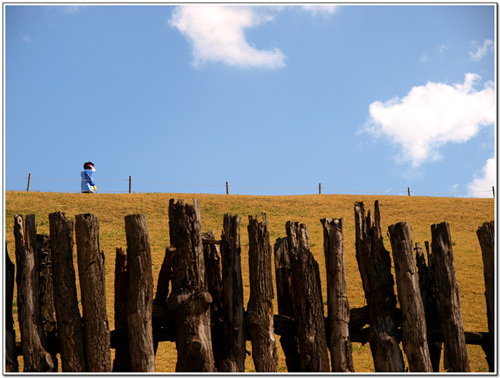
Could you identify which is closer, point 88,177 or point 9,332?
point 9,332

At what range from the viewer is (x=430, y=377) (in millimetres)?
4531

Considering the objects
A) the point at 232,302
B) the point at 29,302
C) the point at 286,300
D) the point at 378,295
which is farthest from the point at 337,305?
the point at 29,302

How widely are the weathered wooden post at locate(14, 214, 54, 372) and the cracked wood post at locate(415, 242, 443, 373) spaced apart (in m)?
4.12

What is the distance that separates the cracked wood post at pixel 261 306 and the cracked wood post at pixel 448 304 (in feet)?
6.02

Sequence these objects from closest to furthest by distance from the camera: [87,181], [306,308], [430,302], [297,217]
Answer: [306,308], [430,302], [297,217], [87,181]

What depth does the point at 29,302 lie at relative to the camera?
4.70 m

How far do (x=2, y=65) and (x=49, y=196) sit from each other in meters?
22.4

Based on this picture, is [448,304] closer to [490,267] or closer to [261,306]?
[490,267]

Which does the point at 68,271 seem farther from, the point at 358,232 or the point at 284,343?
the point at 358,232

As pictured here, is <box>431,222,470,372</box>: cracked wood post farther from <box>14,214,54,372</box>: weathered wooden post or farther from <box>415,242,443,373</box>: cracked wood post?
<box>14,214,54,372</box>: weathered wooden post

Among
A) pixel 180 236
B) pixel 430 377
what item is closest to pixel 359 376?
pixel 430 377

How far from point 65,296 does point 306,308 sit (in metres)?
2.46

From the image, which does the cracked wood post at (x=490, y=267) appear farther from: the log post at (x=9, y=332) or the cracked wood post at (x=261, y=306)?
the log post at (x=9, y=332)

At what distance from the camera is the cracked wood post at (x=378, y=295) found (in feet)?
15.9
